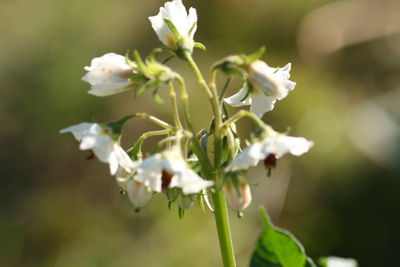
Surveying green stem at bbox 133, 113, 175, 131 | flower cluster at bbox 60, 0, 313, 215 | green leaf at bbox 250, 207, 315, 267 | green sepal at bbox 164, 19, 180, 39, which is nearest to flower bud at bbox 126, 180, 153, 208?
flower cluster at bbox 60, 0, 313, 215

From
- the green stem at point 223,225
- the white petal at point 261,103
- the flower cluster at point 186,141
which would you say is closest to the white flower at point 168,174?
the flower cluster at point 186,141

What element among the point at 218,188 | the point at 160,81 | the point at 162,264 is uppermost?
the point at 160,81

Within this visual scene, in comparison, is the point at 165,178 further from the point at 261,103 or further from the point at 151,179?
the point at 261,103

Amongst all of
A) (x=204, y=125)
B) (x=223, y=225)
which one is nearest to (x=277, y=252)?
(x=223, y=225)

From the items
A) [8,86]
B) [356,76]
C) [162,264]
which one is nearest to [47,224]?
[162,264]

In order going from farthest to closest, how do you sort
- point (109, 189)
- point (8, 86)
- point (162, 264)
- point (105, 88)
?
point (8, 86) < point (109, 189) < point (162, 264) < point (105, 88)

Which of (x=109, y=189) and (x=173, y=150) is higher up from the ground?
(x=173, y=150)

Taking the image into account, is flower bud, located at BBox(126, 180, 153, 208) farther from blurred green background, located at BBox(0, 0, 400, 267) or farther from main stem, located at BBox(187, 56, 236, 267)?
blurred green background, located at BBox(0, 0, 400, 267)

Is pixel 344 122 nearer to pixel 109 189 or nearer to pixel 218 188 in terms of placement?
pixel 109 189
